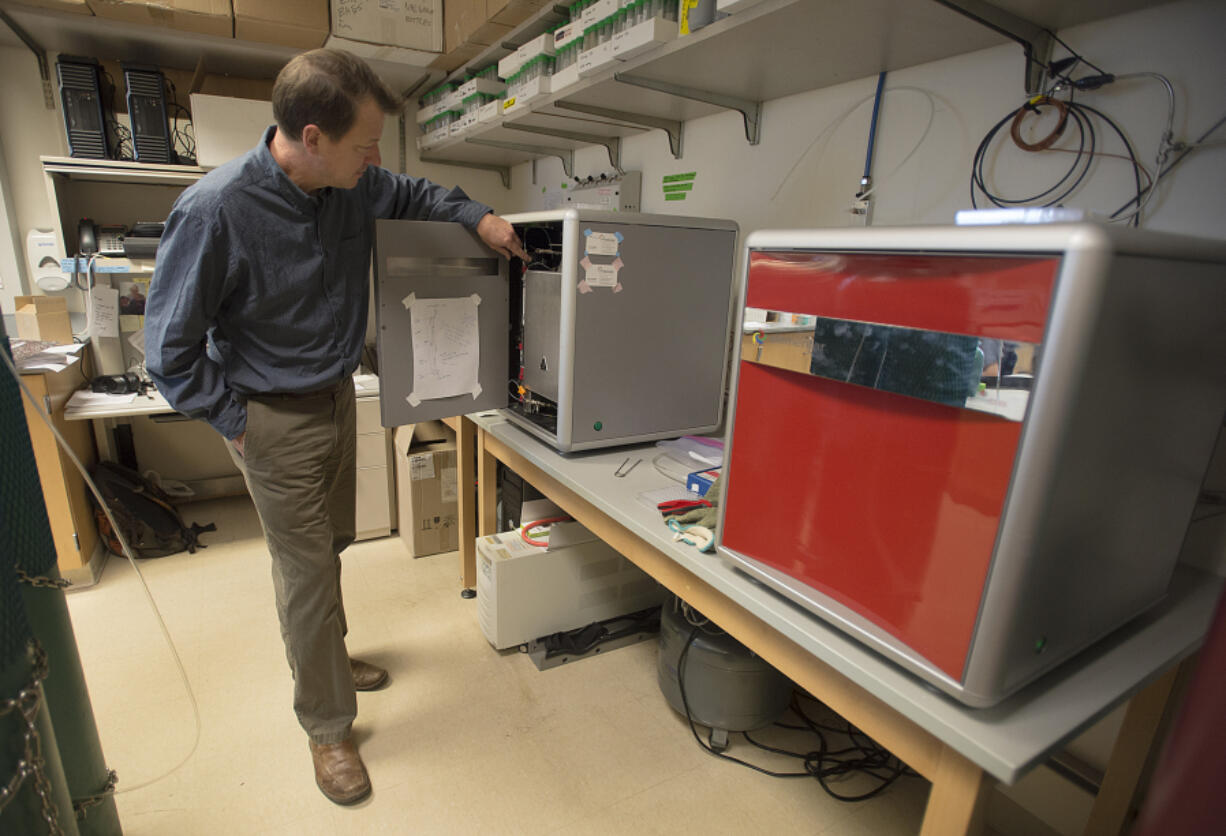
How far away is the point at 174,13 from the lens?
205cm

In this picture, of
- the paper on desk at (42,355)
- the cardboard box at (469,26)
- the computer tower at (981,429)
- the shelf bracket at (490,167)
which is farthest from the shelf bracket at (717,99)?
the paper on desk at (42,355)

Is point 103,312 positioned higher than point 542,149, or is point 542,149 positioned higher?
point 542,149

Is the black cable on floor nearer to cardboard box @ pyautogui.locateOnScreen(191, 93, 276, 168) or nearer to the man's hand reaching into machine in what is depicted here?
the man's hand reaching into machine

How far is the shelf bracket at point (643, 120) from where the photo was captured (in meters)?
1.90

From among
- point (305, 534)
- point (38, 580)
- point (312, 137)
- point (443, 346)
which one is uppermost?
point (312, 137)

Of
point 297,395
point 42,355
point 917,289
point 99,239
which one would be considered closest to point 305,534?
point 297,395

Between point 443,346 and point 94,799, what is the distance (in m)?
1.06

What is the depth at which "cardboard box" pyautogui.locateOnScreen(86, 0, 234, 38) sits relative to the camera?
1.98 metres

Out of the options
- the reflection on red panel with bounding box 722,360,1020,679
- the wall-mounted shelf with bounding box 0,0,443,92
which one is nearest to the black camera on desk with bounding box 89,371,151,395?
the wall-mounted shelf with bounding box 0,0,443,92

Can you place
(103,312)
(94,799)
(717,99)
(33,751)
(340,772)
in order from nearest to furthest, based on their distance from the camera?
(33,751) → (94,799) → (340,772) → (717,99) → (103,312)

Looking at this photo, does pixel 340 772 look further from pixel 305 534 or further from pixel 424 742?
pixel 305 534

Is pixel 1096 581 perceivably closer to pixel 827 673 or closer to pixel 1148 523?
pixel 1148 523

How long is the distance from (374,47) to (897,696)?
2.73m

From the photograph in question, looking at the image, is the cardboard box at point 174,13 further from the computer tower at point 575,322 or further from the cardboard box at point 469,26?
the computer tower at point 575,322
